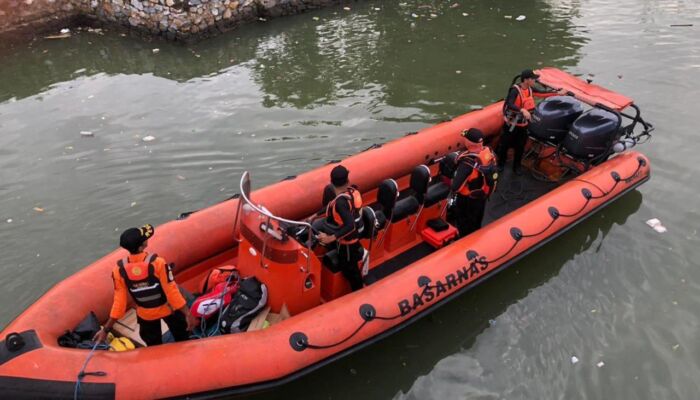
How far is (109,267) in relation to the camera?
4.20m

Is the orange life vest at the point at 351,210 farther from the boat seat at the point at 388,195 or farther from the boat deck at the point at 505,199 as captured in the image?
the boat deck at the point at 505,199

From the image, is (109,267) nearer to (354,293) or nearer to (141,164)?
(354,293)

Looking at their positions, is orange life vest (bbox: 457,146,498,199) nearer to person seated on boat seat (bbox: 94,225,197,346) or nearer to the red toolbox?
the red toolbox

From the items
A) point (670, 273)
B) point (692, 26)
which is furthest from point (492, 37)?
point (670, 273)

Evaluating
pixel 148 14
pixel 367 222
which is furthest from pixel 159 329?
pixel 148 14

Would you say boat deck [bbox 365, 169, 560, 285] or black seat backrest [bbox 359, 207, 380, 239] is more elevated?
black seat backrest [bbox 359, 207, 380, 239]

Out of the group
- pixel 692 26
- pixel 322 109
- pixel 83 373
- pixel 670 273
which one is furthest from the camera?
pixel 692 26

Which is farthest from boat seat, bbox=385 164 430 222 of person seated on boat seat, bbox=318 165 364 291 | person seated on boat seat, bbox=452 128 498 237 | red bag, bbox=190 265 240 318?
red bag, bbox=190 265 240 318

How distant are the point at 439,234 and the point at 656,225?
9.36 feet

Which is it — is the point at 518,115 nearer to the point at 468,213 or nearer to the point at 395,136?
the point at 468,213

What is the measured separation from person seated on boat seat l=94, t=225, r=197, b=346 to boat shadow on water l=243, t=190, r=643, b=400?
110cm

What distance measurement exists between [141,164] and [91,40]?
6.29 meters

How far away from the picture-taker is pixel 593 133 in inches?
228

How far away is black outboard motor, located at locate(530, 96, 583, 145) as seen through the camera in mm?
6035
